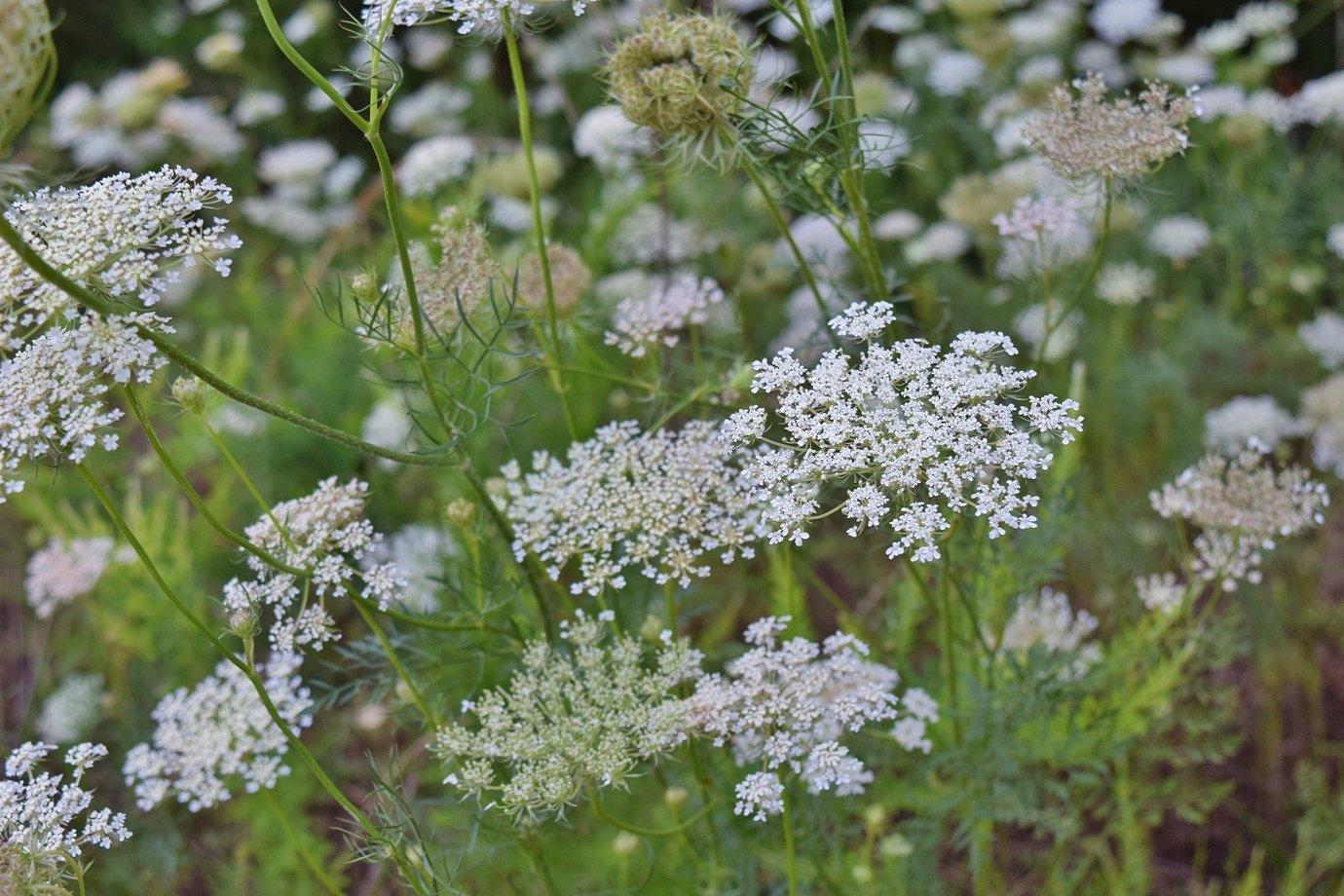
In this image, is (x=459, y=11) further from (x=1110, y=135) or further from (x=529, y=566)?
(x=1110, y=135)

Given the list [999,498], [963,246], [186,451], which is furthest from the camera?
[963,246]

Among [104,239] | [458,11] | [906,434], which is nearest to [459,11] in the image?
[458,11]

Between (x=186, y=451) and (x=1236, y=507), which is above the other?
(x=186, y=451)

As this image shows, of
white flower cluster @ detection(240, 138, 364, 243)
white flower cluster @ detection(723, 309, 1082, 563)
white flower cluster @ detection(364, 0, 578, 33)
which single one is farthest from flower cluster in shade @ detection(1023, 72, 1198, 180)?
white flower cluster @ detection(240, 138, 364, 243)

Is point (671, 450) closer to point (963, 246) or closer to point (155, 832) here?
point (155, 832)

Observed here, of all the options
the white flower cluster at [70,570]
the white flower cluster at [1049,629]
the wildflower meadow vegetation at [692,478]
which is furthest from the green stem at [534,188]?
the white flower cluster at [70,570]

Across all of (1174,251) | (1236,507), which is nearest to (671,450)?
(1236,507)

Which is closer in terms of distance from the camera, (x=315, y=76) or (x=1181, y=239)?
(x=315, y=76)
